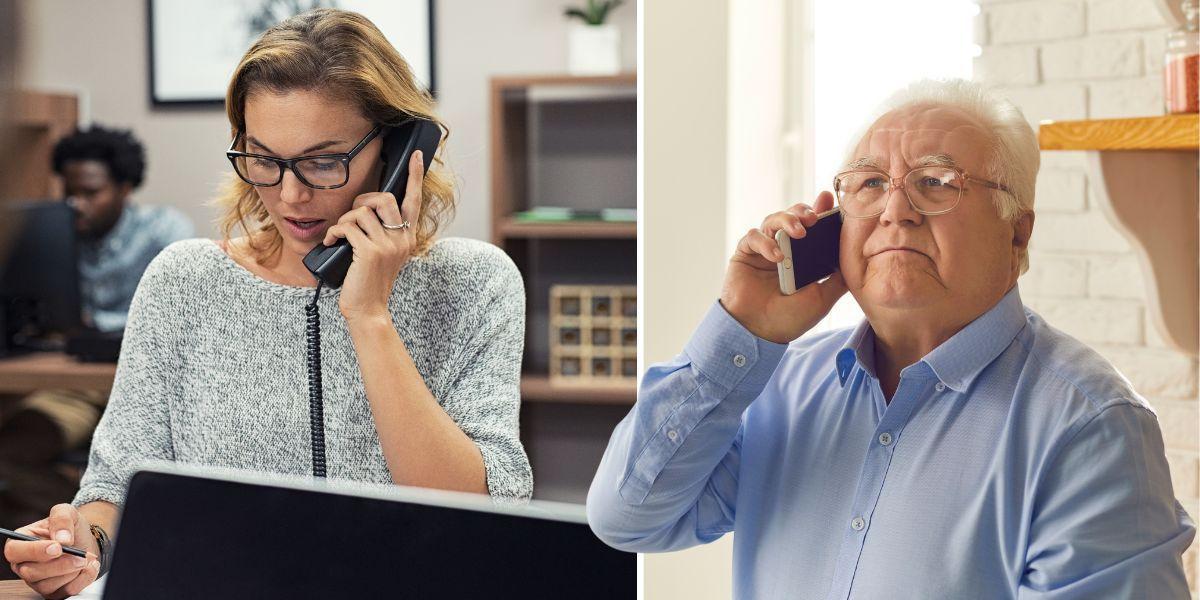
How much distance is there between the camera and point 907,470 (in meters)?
0.92

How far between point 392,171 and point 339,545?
73cm

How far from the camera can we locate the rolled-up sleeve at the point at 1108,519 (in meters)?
0.79

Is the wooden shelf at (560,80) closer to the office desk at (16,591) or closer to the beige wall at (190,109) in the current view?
the beige wall at (190,109)

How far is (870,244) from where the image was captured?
35.0 inches

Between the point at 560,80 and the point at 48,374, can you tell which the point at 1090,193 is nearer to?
the point at 560,80

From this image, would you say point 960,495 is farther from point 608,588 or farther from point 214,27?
point 214,27

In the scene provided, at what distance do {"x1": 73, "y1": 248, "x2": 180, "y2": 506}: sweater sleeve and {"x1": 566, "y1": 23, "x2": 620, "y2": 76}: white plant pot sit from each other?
2.25 meters

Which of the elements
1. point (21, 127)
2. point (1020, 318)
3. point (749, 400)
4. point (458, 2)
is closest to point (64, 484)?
point (21, 127)

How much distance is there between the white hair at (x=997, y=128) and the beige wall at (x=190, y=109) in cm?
267

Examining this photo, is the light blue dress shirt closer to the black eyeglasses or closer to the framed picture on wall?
the black eyeglasses

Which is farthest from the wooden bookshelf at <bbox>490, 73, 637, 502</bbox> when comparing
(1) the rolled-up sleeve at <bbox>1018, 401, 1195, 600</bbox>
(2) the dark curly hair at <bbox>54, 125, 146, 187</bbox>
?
(1) the rolled-up sleeve at <bbox>1018, 401, 1195, 600</bbox>

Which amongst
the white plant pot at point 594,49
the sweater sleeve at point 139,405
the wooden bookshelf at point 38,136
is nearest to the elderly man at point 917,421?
the sweater sleeve at point 139,405

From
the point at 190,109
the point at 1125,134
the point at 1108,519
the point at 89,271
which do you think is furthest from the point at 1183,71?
the point at 190,109

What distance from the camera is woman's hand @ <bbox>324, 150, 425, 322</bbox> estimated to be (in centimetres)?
123
